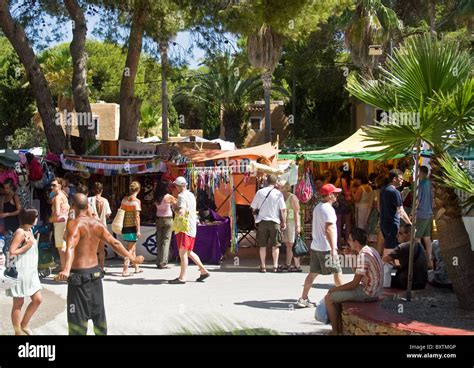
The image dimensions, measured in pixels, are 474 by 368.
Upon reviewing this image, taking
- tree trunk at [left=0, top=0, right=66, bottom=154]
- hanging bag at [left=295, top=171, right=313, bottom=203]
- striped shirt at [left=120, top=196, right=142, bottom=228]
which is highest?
tree trunk at [left=0, top=0, right=66, bottom=154]

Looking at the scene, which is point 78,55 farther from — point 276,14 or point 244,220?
point 244,220

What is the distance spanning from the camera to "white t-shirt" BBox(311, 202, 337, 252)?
9.40 meters

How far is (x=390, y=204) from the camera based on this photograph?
11.6 meters

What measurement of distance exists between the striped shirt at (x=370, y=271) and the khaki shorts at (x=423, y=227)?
185 inches

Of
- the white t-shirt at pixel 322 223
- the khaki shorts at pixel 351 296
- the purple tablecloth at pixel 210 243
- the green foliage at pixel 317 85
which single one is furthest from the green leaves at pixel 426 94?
the green foliage at pixel 317 85

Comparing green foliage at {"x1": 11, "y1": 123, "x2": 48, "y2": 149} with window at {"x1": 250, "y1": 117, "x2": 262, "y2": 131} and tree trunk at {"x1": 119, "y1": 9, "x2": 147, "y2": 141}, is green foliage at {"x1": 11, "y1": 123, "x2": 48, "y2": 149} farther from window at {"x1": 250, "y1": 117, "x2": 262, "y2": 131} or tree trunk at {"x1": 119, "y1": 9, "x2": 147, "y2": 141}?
tree trunk at {"x1": 119, "y1": 9, "x2": 147, "y2": 141}

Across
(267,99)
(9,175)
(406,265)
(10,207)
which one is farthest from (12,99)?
(406,265)

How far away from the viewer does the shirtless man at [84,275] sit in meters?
6.61

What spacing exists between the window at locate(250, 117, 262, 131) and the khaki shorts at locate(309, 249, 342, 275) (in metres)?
37.4

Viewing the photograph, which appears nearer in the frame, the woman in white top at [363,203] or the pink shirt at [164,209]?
the pink shirt at [164,209]

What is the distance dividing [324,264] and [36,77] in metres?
10.4

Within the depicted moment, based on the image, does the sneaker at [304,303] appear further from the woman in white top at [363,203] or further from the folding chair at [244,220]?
the folding chair at [244,220]

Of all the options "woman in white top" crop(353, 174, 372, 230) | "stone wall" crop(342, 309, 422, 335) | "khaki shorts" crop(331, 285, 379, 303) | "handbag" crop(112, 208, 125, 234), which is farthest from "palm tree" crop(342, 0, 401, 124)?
"stone wall" crop(342, 309, 422, 335)

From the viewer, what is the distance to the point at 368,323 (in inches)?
278
